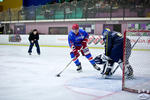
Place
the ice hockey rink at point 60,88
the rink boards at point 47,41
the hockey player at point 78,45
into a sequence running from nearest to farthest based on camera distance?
the ice hockey rink at point 60,88 < the hockey player at point 78,45 < the rink boards at point 47,41

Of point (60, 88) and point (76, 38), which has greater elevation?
point (76, 38)

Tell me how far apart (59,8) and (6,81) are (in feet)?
34.8

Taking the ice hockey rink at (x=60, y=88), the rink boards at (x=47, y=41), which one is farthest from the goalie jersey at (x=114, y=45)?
the rink boards at (x=47, y=41)

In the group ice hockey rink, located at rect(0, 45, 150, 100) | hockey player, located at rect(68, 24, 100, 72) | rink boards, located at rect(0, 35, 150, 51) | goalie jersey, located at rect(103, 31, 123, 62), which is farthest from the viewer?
rink boards, located at rect(0, 35, 150, 51)

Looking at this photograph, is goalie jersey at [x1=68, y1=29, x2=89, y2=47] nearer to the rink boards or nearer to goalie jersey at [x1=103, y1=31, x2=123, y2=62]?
goalie jersey at [x1=103, y1=31, x2=123, y2=62]

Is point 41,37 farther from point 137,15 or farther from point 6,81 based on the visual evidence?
point 6,81

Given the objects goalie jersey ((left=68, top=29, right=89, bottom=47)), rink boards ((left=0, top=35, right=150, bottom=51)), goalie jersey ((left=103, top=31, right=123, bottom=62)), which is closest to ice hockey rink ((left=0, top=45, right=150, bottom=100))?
goalie jersey ((left=103, top=31, right=123, bottom=62))

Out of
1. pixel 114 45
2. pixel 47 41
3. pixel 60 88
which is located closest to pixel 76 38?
pixel 114 45

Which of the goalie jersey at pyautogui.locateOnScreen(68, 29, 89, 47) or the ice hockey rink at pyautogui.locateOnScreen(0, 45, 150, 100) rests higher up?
the goalie jersey at pyautogui.locateOnScreen(68, 29, 89, 47)

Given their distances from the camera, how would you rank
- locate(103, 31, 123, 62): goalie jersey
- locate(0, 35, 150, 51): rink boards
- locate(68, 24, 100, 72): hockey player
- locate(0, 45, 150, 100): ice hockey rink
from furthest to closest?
locate(0, 35, 150, 51): rink boards
locate(68, 24, 100, 72): hockey player
locate(103, 31, 123, 62): goalie jersey
locate(0, 45, 150, 100): ice hockey rink

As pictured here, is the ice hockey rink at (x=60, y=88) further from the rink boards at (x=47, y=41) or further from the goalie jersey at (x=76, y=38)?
the rink boards at (x=47, y=41)

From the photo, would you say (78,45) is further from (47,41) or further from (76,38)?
(47,41)

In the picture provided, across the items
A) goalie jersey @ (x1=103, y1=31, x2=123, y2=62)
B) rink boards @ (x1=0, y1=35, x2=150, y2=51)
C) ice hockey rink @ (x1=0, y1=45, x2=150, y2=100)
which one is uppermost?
goalie jersey @ (x1=103, y1=31, x2=123, y2=62)

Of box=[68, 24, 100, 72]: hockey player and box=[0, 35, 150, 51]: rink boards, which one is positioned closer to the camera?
box=[68, 24, 100, 72]: hockey player
